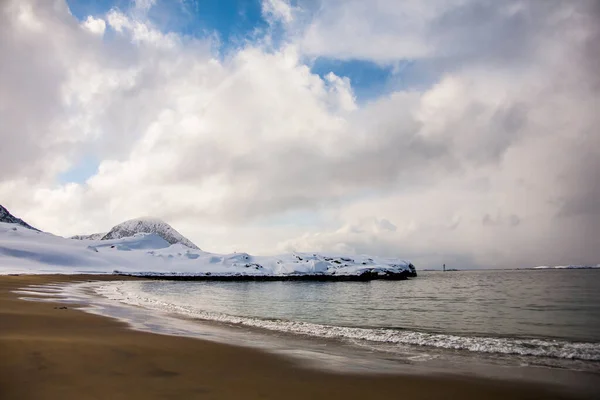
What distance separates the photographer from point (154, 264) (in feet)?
486

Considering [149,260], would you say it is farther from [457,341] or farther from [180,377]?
[180,377]

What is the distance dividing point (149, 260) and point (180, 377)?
154708mm

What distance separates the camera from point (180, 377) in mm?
8656

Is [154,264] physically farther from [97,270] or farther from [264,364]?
[264,364]

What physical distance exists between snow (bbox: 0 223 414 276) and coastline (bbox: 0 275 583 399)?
11632 cm

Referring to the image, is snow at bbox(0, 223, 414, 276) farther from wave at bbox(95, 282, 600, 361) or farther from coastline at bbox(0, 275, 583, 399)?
coastline at bbox(0, 275, 583, 399)

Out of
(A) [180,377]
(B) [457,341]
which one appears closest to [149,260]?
(B) [457,341]

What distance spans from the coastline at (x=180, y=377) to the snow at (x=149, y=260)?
116m

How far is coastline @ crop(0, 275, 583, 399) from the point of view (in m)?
7.41

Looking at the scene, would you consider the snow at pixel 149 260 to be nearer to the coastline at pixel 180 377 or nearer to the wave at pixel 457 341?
the wave at pixel 457 341

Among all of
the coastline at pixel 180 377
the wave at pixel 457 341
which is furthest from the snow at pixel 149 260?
the coastline at pixel 180 377

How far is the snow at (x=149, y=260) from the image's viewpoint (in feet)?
393

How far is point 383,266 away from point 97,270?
3941 inches

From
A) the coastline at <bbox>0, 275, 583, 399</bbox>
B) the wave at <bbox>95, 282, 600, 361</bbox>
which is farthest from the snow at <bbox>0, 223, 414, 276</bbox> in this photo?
the coastline at <bbox>0, 275, 583, 399</bbox>
